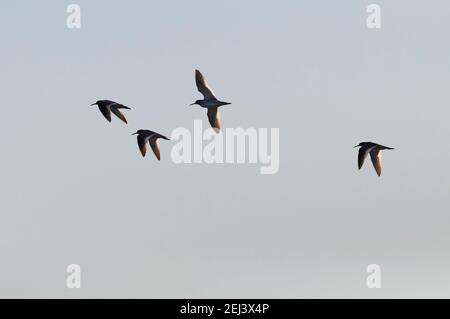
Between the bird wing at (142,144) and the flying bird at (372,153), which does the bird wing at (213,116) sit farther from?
the flying bird at (372,153)

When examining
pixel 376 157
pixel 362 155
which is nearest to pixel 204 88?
pixel 362 155

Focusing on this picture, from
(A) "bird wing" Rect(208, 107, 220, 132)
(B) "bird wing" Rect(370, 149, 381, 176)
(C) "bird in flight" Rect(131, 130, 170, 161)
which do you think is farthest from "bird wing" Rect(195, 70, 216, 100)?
(B) "bird wing" Rect(370, 149, 381, 176)

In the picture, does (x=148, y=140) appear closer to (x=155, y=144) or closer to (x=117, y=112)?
(x=155, y=144)

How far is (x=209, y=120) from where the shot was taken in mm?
77750

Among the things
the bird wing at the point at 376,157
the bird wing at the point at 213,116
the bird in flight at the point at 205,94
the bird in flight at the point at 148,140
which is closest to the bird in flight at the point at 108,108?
the bird in flight at the point at 148,140

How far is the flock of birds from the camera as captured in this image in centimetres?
7562

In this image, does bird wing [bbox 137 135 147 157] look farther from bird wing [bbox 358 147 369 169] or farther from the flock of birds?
bird wing [bbox 358 147 369 169]

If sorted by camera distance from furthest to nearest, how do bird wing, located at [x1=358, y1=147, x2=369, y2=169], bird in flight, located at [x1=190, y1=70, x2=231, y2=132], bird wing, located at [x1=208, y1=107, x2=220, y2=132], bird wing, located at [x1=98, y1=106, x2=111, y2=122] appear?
bird wing, located at [x1=208, y1=107, x2=220, y2=132] → bird wing, located at [x1=358, y1=147, x2=369, y2=169] → bird wing, located at [x1=98, y1=106, x2=111, y2=122] → bird in flight, located at [x1=190, y1=70, x2=231, y2=132]
